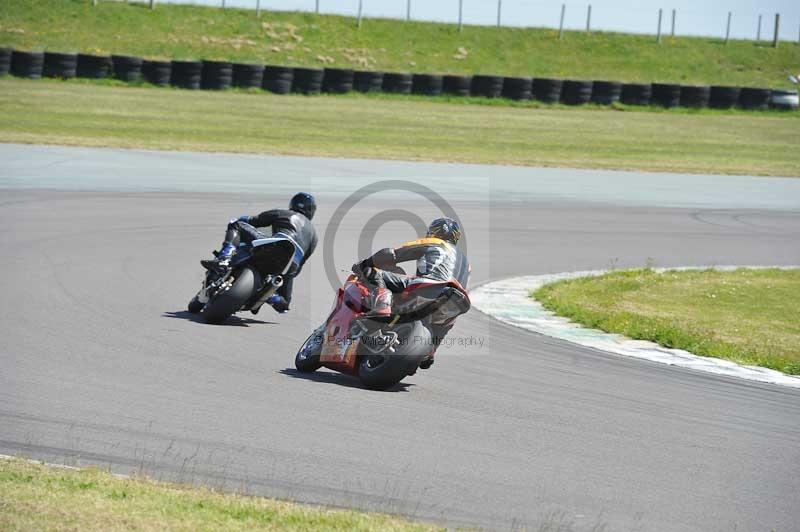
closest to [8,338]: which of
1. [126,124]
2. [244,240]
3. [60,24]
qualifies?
[244,240]

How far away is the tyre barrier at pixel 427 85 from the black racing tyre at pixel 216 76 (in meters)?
6.81

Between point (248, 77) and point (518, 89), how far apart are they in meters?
9.75

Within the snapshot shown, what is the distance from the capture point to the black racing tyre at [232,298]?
10.8m

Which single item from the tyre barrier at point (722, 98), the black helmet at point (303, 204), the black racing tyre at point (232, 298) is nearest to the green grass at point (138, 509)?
the black racing tyre at point (232, 298)

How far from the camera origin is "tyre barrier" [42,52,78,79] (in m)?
38.6

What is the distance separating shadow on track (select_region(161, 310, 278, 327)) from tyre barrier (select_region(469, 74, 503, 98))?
108 ft

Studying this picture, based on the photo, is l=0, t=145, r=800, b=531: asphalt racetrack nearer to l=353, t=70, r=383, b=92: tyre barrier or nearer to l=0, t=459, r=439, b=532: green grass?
l=0, t=459, r=439, b=532: green grass

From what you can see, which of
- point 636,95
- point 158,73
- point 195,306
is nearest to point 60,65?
point 158,73

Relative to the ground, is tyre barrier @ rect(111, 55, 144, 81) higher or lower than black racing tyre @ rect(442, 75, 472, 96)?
lower

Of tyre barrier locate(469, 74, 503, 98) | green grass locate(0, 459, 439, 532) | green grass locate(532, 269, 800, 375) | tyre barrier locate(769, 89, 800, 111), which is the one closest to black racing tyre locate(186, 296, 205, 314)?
green grass locate(532, 269, 800, 375)

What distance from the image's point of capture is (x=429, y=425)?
773cm

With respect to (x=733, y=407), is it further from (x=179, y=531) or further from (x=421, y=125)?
(x=421, y=125)

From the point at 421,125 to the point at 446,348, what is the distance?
25714 mm

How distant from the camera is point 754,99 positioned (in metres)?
45.6
